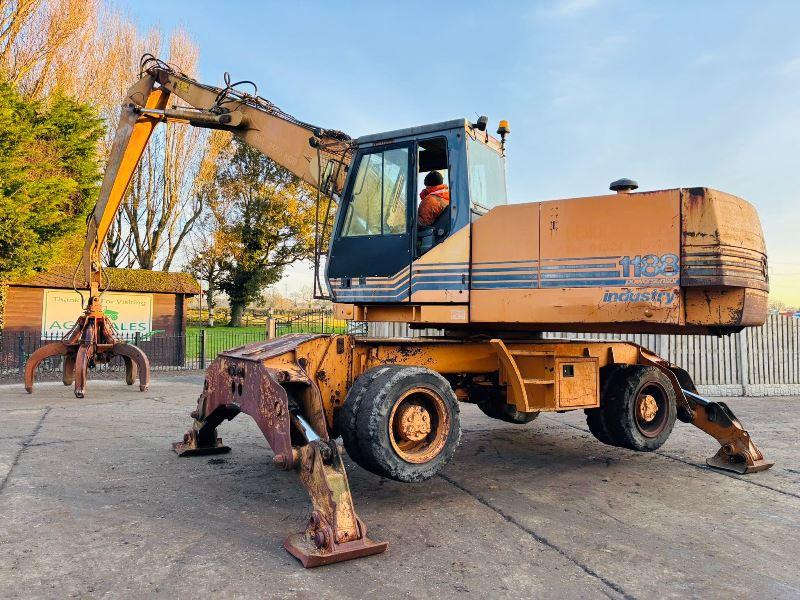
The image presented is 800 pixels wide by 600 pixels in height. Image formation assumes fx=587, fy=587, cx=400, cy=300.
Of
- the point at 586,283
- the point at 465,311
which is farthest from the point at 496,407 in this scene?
the point at 586,283

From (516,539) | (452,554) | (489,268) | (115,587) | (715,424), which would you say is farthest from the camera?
(715,424)

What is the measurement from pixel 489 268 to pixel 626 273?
1129 mm

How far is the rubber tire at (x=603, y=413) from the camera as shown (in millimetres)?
6441

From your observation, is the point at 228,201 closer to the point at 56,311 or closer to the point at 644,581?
the point at 56,311

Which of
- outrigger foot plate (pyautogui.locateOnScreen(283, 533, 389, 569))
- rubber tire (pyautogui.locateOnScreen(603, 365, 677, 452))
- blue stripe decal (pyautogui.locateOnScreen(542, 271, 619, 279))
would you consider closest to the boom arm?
blue stripe decal (pyautogui.locateOnScreen(542, 271, 619, 279))

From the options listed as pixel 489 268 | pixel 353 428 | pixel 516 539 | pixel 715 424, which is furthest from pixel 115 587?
pixel 715 424

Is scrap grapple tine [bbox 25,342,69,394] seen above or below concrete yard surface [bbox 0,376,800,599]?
above

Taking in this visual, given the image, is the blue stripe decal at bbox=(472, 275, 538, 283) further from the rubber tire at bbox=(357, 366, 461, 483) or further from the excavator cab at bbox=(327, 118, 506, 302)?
the rubber tire at bbox=(357, 366, 461, 483)

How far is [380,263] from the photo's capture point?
17.6ft

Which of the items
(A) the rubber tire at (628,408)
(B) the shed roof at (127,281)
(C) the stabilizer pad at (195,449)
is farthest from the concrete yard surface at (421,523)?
(B) the shed roof at (127,281)

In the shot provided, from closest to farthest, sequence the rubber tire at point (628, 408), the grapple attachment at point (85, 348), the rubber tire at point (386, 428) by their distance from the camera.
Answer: the rubber tire at point (386, 428), the rubber tire at point (628, 408), the grapple attachment at point (85, 348)

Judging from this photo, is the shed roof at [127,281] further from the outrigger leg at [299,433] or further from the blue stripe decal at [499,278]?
the blue stripe decal at [499,278]

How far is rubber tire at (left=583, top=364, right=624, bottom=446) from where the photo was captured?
21.1ft

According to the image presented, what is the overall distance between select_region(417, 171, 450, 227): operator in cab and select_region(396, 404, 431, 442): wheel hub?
5.54 ft
